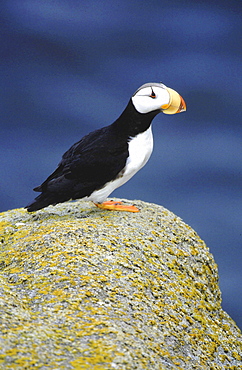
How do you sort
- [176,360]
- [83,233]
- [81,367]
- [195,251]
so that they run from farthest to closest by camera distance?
1. [195,251]
2. [83,233]
3. [176,360]
4. [81,367]

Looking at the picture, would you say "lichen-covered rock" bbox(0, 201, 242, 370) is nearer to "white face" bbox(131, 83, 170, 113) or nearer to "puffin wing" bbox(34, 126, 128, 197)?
"puffin wing" bbox(34, 126, 128, 197)

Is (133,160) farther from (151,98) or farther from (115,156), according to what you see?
(151,98)

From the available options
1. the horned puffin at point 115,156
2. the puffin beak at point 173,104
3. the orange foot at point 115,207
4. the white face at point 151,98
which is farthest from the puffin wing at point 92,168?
the puffin beak at point 173,104

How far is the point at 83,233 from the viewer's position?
4711mm

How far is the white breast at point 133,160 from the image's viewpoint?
549 centimetres

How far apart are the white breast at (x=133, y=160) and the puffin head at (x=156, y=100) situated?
0.28 meters

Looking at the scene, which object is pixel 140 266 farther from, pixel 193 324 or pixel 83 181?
pixel 83 181

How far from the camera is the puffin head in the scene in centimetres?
536

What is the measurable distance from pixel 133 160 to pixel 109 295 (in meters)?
1.93

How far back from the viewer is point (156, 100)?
536 centimetres

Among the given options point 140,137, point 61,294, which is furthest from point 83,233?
point 140,137

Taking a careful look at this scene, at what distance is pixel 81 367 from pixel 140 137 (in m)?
3.02

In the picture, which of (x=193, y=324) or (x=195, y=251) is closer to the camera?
(x=193, y=324)

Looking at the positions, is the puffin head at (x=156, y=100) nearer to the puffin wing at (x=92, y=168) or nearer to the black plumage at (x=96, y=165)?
the black plumage at (x=96, y=165)
